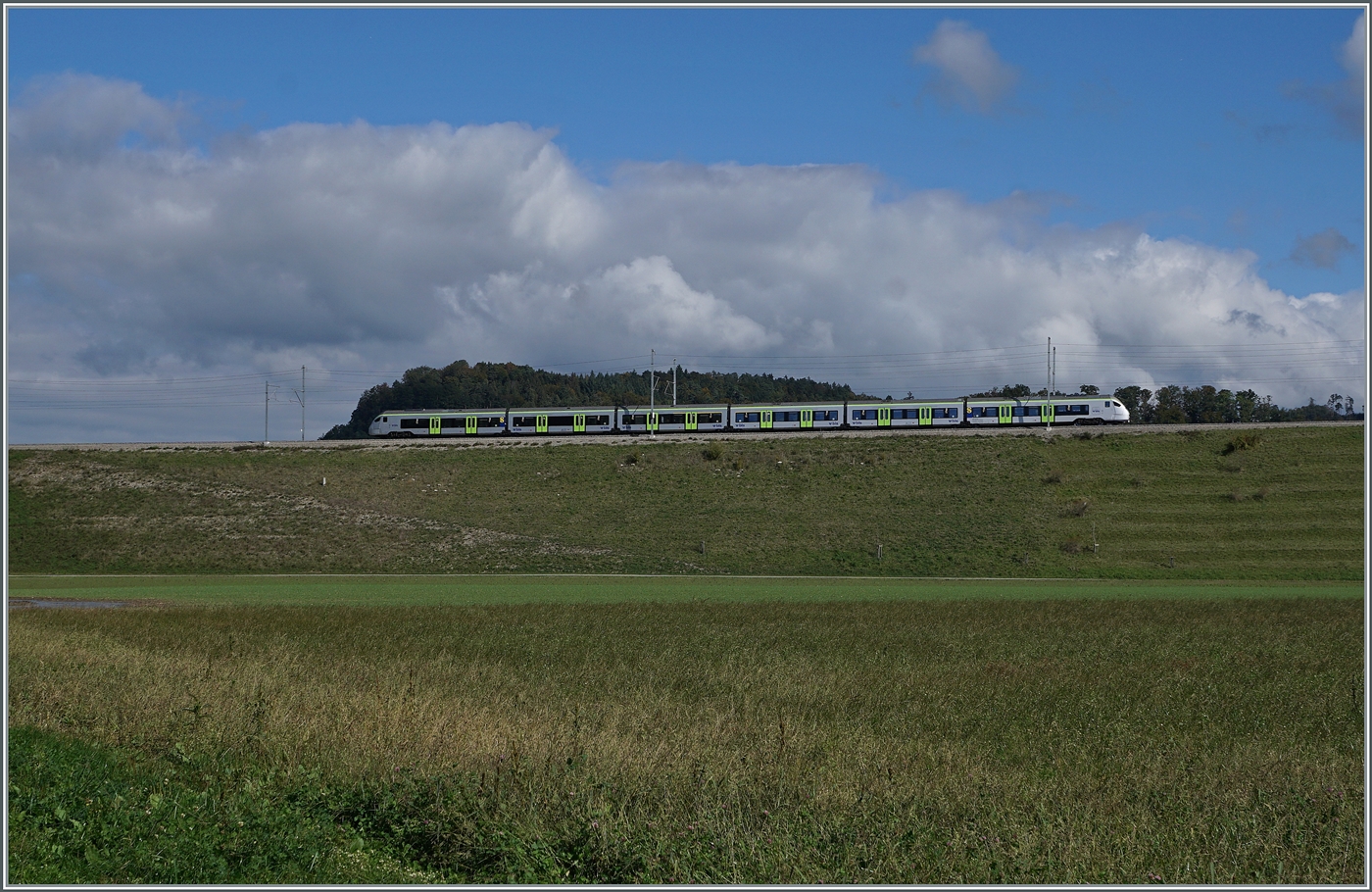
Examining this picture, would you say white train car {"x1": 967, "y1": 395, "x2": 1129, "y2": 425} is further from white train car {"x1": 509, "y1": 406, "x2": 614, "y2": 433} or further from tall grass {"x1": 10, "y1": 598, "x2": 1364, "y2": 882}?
tall grass {"x1": 10, "y1": 598, "x2": 1364, "y2": 882}

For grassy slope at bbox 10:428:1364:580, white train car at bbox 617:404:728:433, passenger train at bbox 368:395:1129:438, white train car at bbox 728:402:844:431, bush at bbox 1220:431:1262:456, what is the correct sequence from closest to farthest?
grassy slope at bbox 10:428:1364:580, bush at bbox 1220:431:1262:456, passenger train at bbox 368:395:1129:438, white train car at bbox 728:402:844:431, white train car at bbox 617:404:728:433

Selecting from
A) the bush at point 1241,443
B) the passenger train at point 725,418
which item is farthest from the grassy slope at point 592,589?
the passenger train at point 725,418

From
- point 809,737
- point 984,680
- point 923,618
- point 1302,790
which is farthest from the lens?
point 923,618

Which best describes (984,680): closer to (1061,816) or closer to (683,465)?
(1061,816)

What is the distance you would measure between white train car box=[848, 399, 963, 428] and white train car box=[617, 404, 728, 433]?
11.5m

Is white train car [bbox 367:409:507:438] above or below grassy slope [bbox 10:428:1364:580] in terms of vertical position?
above

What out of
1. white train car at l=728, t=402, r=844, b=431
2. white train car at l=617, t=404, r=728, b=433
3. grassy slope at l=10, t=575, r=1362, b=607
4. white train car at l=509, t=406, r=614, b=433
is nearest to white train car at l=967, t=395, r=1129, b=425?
white train car at l=728, t=402, r=844, b=431

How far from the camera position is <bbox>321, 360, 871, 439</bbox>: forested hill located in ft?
497

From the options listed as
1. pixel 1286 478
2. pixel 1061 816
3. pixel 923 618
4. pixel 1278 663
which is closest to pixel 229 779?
pixel 1061 816

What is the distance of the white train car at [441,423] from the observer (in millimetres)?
100787

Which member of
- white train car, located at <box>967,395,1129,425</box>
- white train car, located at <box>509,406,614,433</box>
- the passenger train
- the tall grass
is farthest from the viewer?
white train car, located at <box>509,406,614,433</box>

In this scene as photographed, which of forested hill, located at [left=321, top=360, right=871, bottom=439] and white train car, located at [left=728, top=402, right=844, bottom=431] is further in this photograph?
forested hill, located at [left=321, top=360, right=871, bottom=439]

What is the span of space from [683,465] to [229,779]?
74.7 meters

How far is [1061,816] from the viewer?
10023mm
